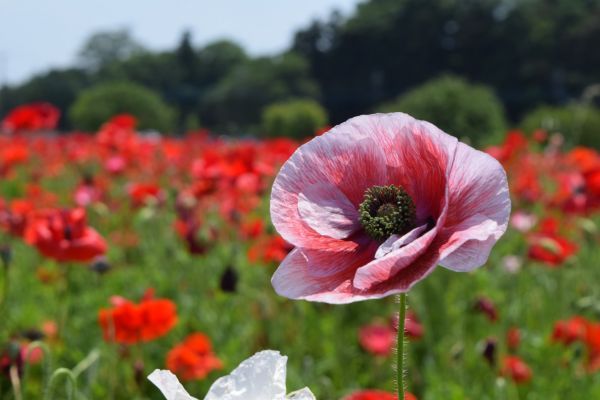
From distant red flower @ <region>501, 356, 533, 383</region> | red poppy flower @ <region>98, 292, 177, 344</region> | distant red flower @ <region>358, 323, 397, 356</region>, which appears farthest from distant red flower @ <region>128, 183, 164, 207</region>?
distant red flower @ <region>501, 356, 533, 383</region>

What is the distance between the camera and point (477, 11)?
35719 mm

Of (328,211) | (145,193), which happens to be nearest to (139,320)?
(328,211)

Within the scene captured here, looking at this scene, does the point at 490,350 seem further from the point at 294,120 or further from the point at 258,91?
the point at 258,91

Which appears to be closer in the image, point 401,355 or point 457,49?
point 401,355

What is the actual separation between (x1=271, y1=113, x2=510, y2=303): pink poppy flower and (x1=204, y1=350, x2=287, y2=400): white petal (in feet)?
0.18

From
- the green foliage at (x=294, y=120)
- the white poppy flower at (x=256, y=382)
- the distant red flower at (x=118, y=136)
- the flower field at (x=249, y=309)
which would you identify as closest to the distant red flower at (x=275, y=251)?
the flower field at (x=249, y=309)

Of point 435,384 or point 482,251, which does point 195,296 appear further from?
point 482,251

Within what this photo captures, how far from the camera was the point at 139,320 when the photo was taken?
1750mm

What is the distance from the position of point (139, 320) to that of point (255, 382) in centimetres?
124

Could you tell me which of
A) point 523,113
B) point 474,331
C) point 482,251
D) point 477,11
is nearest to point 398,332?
point 482,251

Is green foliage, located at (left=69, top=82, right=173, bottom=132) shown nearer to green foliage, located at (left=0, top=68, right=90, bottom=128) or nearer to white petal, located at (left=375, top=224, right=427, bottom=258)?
white petal, located at (left=375, top=224, right=427, bottom=258)

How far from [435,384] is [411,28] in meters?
37.8

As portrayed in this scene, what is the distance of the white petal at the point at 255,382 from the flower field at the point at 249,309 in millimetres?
650

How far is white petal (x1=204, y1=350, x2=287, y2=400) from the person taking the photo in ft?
1.82
